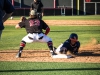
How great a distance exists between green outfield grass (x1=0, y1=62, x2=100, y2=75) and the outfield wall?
35.2 m

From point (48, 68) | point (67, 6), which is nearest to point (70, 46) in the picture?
point (48, 68)

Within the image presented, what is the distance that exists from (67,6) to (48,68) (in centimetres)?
3712

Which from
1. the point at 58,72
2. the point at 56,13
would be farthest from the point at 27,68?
the point at 56,13

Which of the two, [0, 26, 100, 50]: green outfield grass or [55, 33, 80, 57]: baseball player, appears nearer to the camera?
[55, 33, 80, 57]: baseball player

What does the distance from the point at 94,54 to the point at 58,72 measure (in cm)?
281

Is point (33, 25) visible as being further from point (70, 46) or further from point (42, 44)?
point (42, 44)

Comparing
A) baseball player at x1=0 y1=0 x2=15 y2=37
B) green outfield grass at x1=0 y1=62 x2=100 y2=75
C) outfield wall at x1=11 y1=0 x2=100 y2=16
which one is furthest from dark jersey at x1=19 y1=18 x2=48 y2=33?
outfield wall at x1=11 y1=0 x2=100 y2=16

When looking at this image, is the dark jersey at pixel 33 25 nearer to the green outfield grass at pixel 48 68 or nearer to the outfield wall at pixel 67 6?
the green outfield grass at pixel 48 68

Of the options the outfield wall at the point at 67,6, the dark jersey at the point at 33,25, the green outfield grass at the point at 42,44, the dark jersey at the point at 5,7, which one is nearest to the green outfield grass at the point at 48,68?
the dark jersey at the point at 33,25

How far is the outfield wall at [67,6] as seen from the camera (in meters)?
42.4

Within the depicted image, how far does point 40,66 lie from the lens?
6773 millimetres

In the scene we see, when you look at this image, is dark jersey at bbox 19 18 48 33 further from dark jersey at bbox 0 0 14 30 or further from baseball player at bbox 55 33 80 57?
dark jersey at bbox 0 0 14 30

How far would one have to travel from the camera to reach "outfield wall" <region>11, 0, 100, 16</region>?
139 ft

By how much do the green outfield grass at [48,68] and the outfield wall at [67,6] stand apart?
3523 centimetres
